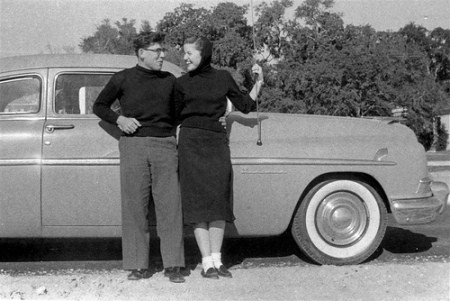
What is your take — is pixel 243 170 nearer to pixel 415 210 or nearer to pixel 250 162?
pixel 250 162

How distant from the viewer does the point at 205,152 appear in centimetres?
446

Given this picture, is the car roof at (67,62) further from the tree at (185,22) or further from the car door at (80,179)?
the tree at (185,22)

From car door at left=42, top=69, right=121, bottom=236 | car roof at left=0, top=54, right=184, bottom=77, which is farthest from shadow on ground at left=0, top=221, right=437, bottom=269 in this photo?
car roof at left=0, top=54, right=184, bottom=77

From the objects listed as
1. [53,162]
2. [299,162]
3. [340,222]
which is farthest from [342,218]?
[53,162]

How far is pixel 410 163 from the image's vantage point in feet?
16.5

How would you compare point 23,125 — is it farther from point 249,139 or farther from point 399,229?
point 399,229

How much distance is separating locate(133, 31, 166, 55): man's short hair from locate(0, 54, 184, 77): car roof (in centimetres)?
56

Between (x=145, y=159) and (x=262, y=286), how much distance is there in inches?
45.7

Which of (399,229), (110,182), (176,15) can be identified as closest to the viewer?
(110,182)

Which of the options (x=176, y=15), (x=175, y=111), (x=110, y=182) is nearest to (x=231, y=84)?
(x=175, y=111)

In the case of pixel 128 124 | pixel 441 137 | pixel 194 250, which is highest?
pixel 128 124

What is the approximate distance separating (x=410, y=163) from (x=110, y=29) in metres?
30.2

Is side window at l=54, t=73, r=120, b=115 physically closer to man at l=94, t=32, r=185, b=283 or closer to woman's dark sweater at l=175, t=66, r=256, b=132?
man at l=94, t=32, r=185, b=283

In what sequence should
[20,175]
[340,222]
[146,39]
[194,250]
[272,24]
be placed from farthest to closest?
1. [272,24]
2. [194,250]
3. [340,222]
4. [20,175]
5. [146,39]
